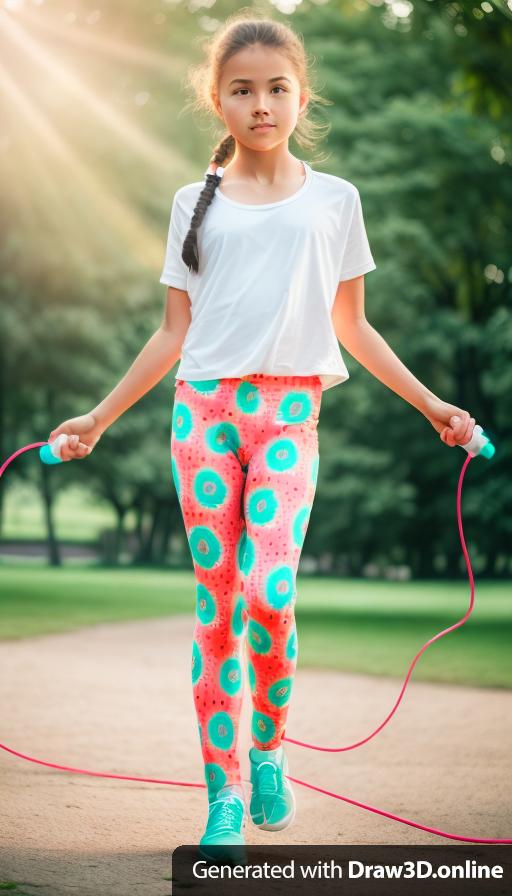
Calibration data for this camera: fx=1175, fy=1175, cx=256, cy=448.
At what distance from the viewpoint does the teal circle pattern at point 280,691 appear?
127 inches

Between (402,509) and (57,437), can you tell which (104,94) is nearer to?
(402,509)

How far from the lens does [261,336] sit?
124 inches

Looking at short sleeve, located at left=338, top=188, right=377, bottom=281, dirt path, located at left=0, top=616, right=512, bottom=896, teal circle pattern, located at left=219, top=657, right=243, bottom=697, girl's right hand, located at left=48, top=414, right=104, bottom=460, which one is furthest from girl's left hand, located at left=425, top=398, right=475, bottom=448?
dirt path, located at left=0, top=616, right=512, bottom=896

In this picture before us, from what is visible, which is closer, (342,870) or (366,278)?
(342,870)

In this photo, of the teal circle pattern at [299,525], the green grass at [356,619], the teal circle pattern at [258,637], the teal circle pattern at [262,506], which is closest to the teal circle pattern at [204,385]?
the teal circle pattern at [262,506]

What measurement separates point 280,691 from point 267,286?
1.11 meters

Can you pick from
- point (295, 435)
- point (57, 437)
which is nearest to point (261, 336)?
point (295, 435)

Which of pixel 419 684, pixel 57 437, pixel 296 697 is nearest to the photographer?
pixel 57 437

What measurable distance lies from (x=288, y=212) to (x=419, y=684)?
16.9 ft

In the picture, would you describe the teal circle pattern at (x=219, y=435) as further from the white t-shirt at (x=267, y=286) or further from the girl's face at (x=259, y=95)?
the girl's face at (x=259, y=95)

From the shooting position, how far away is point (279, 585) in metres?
3.10

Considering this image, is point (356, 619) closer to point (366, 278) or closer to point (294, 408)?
point (366, 278)

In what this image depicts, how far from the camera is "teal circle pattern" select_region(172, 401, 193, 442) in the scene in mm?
3215

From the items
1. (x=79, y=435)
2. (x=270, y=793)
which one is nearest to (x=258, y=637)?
(x=270, y=793)
